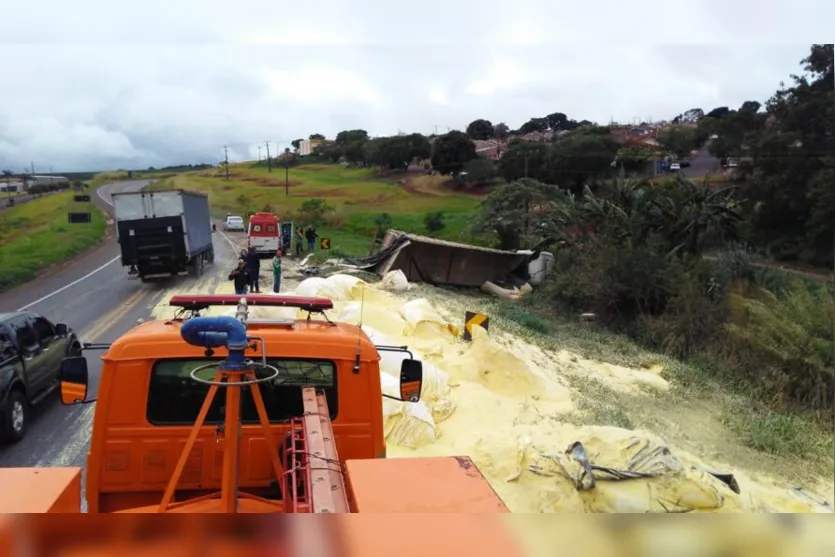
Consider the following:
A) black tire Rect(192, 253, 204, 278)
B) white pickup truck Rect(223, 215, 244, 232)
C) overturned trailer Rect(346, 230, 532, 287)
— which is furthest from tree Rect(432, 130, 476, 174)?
overturned trailer Rect(346, 230, 532, 287)

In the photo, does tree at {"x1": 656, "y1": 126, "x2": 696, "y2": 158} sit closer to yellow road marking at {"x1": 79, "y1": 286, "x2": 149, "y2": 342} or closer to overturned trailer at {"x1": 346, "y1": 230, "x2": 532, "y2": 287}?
yellow road marking at {"x1": 79, "y1": 286, "x2": 149, "y2": 342}

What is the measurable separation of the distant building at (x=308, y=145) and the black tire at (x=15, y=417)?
259cm

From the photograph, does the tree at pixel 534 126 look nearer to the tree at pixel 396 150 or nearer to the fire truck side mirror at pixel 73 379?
the tree at pixel 396 150

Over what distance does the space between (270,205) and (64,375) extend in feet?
6.95

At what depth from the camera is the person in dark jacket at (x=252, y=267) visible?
5.74m

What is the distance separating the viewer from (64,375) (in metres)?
2.25

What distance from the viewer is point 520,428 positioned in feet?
12.9

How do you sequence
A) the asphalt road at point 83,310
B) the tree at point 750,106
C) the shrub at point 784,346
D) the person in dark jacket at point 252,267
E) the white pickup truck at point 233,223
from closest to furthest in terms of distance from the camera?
the tree at point 750,106 → the asphalt road at point 83,310 → the white pickup truck at point 233,223 → the shrub at point 784,346 → the person in dark jacket at point 252,267

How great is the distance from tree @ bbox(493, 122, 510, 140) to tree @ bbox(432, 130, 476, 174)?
140 mm

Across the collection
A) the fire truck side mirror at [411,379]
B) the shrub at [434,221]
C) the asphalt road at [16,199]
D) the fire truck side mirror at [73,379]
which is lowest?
the fire truck side mirror at [411,379]

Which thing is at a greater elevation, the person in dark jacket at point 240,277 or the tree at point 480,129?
the tree at point 480,129

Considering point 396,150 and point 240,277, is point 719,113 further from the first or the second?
point 240,277

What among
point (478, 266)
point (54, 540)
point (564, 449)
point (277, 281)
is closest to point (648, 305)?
point (478, 266)

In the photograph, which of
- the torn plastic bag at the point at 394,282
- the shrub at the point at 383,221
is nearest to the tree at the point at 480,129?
the shrub at the point at 383,221
